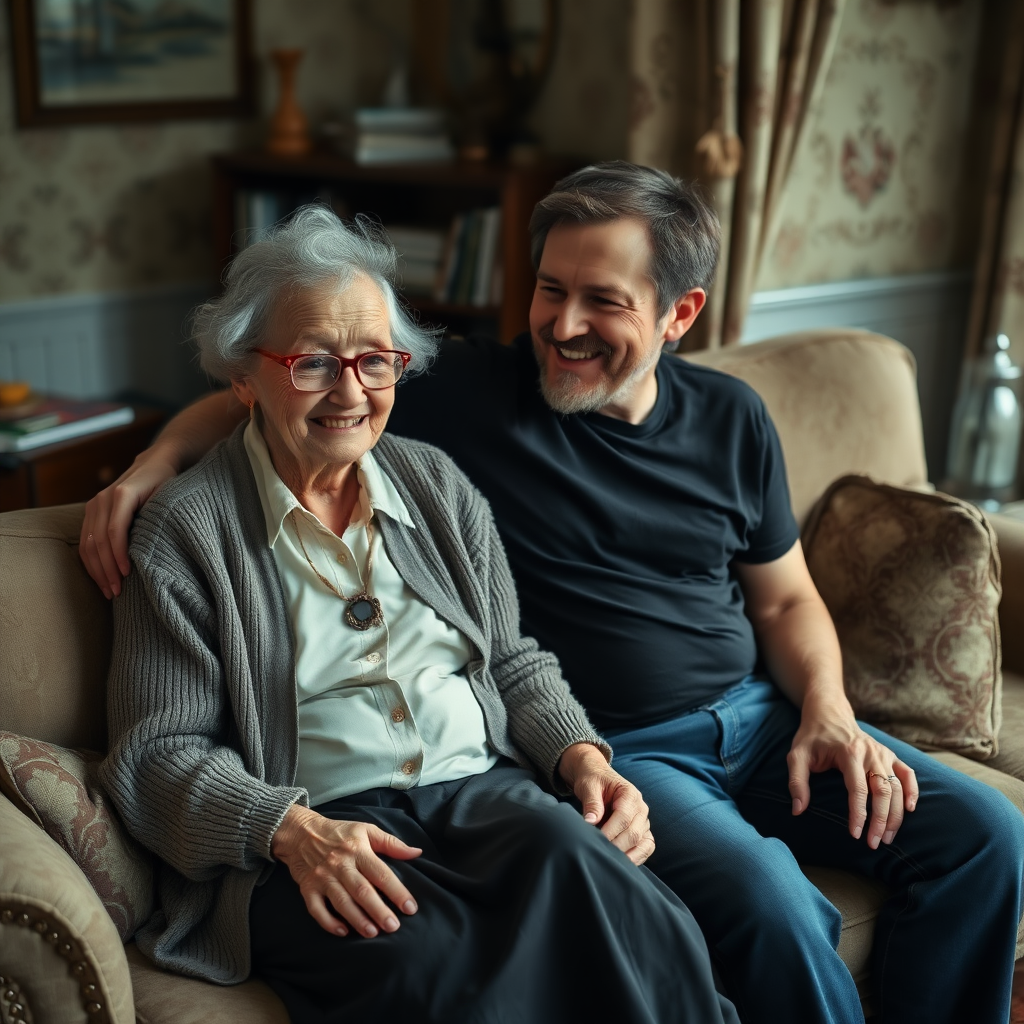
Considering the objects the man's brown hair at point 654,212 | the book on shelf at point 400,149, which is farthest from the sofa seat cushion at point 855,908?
the book on shelf at point 400,149

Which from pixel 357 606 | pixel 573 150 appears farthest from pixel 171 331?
pixel 357 606

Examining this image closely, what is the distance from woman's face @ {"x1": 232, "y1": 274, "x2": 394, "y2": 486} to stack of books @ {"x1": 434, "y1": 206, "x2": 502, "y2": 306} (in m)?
1.62

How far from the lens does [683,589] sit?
6.09ft

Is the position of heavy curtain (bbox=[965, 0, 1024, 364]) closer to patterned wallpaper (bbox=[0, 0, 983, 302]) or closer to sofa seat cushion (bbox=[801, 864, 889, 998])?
patterned wallpaper (bbox=[0, 0, 983, 302])

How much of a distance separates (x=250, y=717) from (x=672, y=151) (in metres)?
1.91

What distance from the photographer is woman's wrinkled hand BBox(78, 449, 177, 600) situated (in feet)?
4.96

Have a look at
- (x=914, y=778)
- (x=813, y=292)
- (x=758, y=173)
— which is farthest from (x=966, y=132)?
(x=914, y=778)

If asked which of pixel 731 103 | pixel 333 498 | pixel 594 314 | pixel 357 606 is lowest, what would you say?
pixel 357 606

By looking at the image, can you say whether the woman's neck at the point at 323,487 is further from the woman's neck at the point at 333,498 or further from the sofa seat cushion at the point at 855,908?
the sofa seat cushion at the point at 855,908

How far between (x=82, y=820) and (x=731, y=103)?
205 cm

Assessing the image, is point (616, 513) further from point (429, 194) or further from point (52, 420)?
point (429, 194)

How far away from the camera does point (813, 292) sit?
329cm

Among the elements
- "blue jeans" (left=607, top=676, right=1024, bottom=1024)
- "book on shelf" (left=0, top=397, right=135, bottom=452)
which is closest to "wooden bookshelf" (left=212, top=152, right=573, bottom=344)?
"book on shelf" (left=0, top=397, right=135, bottom=452)

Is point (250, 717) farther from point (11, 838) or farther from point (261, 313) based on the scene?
point (261, 313)
